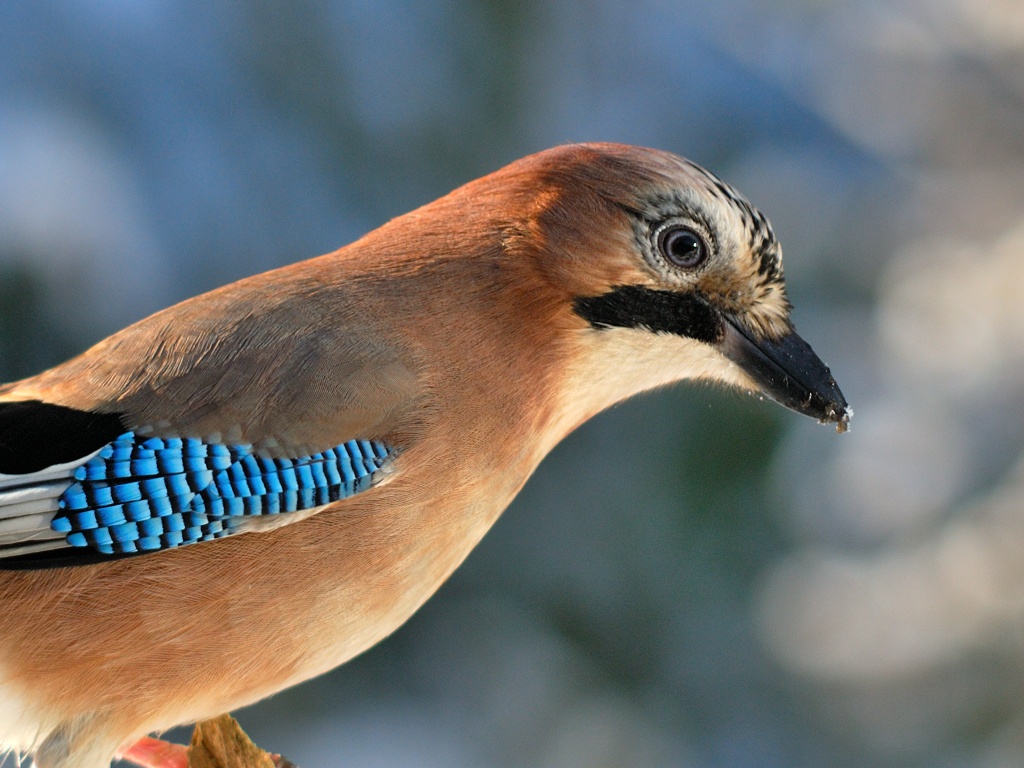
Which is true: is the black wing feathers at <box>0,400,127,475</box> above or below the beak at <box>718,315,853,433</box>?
below

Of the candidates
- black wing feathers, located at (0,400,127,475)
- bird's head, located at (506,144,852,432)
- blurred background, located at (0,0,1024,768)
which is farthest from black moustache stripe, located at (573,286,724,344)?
blurred background, located at (0,0,1024,768)

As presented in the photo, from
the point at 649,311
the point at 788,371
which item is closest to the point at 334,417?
the point at 649,311

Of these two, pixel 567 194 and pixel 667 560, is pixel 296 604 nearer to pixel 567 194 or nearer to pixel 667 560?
pixel 567 194

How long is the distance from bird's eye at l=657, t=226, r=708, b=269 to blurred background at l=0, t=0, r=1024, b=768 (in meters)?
3.51

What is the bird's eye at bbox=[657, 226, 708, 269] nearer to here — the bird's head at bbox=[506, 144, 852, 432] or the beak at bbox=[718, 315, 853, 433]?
the bird's head at bbox=[506, 144, 852, 432]

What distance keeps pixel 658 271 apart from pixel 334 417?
639 mm

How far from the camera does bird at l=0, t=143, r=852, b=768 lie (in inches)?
74.8

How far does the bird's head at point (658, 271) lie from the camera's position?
2.12 meters

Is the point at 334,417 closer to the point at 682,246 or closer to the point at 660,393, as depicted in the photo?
the point at 682,246

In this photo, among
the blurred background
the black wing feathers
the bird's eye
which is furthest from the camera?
the blurred background

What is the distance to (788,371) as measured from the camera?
7.37 feet

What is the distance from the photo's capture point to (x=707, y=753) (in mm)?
5586

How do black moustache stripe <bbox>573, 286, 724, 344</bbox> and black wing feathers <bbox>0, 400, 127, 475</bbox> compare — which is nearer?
black wing feathers <bbox>0, 400, 127, 475</bbox>

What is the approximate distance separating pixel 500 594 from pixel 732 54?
11.8 feet
